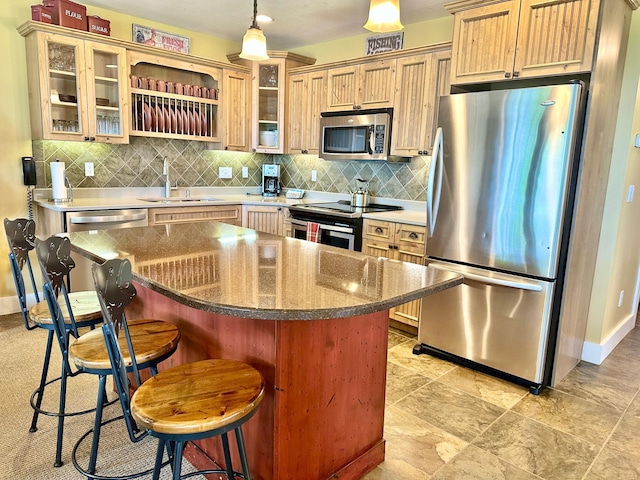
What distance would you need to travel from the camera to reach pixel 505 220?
2.70 meters

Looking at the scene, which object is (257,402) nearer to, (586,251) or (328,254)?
(328,254)

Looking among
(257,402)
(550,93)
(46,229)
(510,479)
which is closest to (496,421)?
(510,479)

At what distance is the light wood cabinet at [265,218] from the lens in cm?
451

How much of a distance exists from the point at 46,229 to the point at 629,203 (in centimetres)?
456

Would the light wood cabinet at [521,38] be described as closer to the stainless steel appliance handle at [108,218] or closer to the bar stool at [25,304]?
the bar stool at [25,304]

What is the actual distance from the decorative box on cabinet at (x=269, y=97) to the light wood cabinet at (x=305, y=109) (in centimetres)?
9

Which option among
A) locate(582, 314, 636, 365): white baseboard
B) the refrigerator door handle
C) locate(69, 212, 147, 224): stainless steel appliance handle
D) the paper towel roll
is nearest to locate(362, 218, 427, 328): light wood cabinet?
the refrigerator door handle

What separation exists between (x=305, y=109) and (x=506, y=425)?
3424 mm

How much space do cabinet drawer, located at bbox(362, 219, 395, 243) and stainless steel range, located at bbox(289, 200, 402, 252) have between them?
0.18 ft

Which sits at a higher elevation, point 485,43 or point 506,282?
point 485,43

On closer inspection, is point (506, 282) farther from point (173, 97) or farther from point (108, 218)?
point (173, 97)

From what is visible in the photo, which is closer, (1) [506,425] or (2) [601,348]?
(1) [506,425]

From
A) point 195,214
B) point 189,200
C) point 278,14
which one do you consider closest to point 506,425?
point 195,214

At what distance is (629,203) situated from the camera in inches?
125
